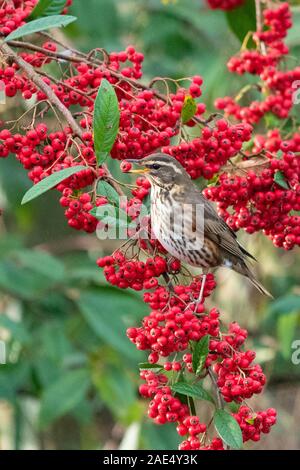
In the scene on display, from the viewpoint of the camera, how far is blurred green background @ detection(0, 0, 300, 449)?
18.4 ft

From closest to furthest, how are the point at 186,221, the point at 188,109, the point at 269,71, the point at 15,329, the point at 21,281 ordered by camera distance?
the point at 188,109 < the point at 186,221 < the point at 269,71 < the point at 15,329 < the point at 21,281

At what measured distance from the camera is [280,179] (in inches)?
140

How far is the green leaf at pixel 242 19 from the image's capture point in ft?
16.1

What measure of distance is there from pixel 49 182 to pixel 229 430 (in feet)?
3.32

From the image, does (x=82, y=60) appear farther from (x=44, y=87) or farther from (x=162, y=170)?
(x=162, y=170)

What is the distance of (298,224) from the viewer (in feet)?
11.9

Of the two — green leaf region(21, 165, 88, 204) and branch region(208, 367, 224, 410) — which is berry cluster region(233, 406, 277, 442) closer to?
branch region(208, 367, 224, 410)

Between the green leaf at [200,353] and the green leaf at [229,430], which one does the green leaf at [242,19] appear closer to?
the green leaf at [200,353]

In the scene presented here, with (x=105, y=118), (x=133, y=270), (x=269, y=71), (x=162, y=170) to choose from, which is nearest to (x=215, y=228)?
(x=162, y=170)

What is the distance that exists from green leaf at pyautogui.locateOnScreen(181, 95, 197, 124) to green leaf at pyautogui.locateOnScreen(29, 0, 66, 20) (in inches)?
30.3

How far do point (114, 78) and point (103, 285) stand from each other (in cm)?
252

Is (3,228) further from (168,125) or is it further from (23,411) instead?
(168,125)

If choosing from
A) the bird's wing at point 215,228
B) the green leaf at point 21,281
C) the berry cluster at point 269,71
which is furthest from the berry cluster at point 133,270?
the green leaf at point 21,281
